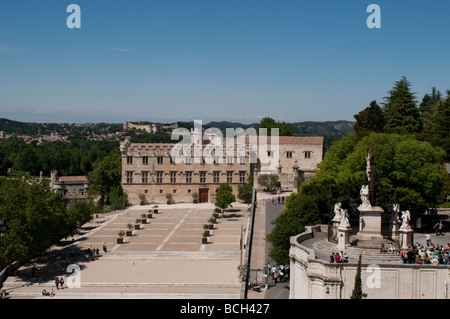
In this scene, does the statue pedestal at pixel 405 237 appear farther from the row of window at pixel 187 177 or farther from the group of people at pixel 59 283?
the row of window at pixel 187 177

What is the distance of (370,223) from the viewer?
73.4ft

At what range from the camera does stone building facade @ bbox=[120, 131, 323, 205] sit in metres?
63.2

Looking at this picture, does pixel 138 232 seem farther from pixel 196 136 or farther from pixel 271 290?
pixel 271 290

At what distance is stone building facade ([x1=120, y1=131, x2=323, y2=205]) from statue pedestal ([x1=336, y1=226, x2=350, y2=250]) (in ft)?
133

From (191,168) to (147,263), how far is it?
27.1 meters

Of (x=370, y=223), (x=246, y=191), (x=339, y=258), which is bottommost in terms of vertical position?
(x=246, y=191)

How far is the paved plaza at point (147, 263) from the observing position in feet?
101

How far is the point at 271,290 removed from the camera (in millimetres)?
25953

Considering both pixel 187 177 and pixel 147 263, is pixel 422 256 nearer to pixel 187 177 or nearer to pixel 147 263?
pixel 147 263

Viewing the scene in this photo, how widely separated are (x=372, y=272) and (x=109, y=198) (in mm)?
49360

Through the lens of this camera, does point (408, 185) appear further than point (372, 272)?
Yes

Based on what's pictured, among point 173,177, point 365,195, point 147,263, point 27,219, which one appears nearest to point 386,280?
point 365,195
